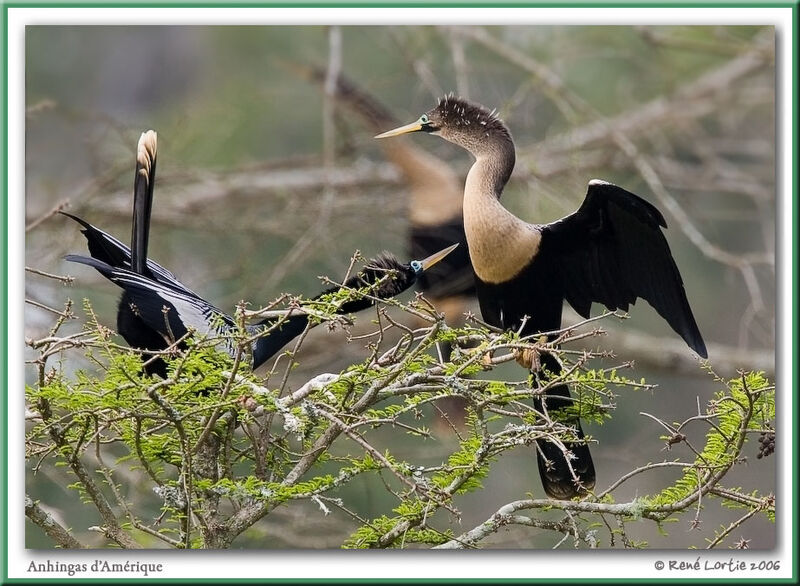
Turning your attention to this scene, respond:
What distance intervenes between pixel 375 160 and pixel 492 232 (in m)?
0.61

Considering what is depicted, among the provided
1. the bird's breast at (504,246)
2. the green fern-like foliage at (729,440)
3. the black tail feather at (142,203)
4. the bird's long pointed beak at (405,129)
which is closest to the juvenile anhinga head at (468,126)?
the bird's long pointed beak at (405,129)

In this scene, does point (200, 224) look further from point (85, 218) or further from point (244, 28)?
point (244, 28)

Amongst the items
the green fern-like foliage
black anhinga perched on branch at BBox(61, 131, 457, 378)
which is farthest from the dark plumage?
the green fern-like foliage

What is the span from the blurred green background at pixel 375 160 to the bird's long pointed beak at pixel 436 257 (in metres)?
0.09

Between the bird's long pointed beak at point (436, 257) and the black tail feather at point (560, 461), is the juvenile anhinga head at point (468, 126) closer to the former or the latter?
the bird's long pointed beak at point (436, 257)

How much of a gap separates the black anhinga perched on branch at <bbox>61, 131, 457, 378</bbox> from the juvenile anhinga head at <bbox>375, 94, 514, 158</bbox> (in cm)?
27

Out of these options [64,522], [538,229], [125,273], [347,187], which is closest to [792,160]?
[538,229]

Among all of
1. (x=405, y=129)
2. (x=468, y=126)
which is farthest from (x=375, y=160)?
(x=468, y=126)

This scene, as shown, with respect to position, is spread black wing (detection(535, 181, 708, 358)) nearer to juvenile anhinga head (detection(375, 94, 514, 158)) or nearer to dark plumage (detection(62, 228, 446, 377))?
juvenile anhinga head (detection(375, 94, 514, 158))

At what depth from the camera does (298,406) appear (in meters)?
2.24

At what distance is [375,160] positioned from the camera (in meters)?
3.15

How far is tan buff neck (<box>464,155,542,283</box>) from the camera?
2660 millimetres

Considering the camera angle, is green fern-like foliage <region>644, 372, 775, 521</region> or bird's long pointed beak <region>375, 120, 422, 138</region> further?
bird's long pointed beak <region>375, 120, 422, 138</region>

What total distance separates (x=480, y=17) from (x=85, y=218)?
1.23 m
